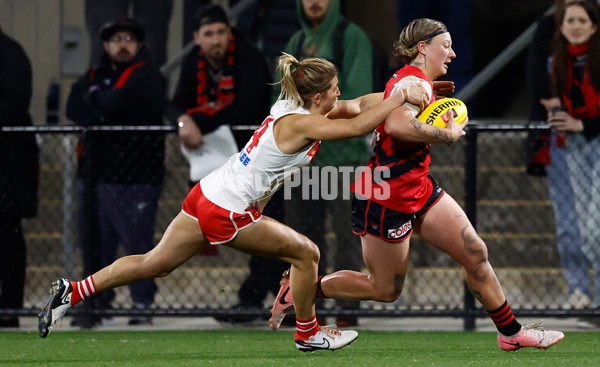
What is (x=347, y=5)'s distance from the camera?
12828 mm

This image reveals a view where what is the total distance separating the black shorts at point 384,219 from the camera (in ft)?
20.0

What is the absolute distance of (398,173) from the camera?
6.10 metres

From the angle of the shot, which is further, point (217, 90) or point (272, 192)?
point (217, 90)

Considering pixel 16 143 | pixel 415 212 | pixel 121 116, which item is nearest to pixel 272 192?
pixel 415 212

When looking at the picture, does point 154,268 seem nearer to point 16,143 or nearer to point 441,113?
point 441,113

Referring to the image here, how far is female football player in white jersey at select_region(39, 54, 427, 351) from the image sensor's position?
19.9 ft

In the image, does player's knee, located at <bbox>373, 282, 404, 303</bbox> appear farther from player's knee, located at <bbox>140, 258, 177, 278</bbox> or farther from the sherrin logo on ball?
player's knee, located at <bbox>140, 258, 177, 278</bbox>

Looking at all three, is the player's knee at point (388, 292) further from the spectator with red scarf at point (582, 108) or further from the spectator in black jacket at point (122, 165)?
the spectator in black jacket at point (122, 165)

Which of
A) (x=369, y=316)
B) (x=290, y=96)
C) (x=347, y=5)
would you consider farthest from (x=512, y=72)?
(x=290, y=96)

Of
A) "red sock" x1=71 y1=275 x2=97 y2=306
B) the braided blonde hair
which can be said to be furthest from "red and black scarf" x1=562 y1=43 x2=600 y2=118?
"red sock" x1=71 y1=275 x2=97 y2=306

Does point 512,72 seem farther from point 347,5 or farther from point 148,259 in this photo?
point 148,259

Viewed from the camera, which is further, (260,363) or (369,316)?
(369,316)

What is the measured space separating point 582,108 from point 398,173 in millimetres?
2594

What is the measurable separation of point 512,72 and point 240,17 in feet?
20.0
